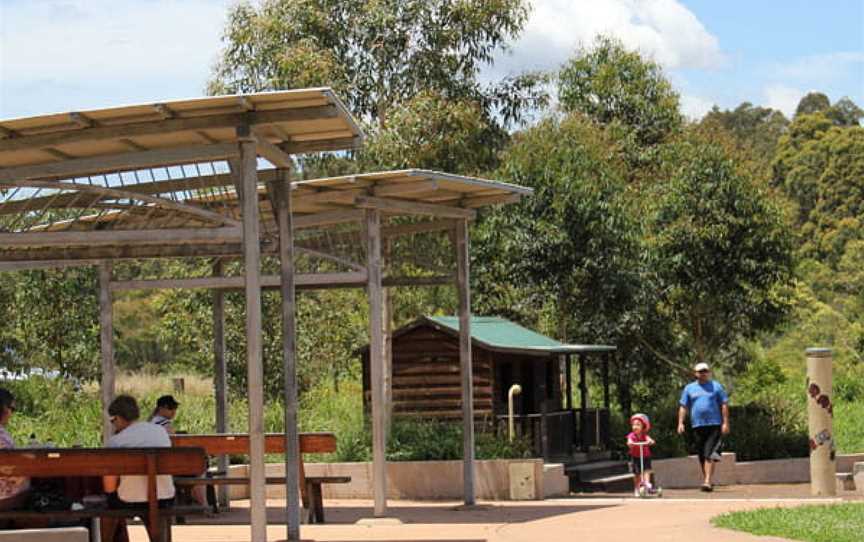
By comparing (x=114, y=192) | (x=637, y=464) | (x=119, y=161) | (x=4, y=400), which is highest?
(x=119, y=161)

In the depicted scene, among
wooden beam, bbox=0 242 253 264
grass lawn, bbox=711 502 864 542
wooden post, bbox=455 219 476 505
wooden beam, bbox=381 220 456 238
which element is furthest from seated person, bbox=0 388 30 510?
wooden beam, bbox=381 220 456 238

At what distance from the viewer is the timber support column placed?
17281mm

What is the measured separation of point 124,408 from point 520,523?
4.60 m

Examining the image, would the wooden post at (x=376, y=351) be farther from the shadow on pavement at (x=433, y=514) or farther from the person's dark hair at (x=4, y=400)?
the person's dark hair at (x=4, y=400)

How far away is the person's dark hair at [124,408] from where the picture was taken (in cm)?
1112

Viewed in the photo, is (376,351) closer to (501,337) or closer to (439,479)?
(439,479)

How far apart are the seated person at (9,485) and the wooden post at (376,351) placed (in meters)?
4.62

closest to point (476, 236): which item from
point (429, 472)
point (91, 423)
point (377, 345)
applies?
point (91, 423)

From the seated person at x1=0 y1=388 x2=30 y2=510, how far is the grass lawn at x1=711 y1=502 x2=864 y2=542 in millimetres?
5461

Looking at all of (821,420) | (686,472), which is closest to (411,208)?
(821,420)

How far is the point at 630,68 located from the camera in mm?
36438

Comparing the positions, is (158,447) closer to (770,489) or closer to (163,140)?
(163,140)

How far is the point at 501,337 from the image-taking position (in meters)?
22.9

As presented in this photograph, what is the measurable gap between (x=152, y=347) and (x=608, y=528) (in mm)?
42176
